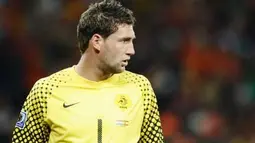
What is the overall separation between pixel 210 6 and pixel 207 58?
1.13 metres

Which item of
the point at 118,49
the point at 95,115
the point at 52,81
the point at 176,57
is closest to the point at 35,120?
the point at 52,81

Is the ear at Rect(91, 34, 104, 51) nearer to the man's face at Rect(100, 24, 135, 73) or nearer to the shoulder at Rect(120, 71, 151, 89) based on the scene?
the man's face at Rect(100, 24, 135, 73)

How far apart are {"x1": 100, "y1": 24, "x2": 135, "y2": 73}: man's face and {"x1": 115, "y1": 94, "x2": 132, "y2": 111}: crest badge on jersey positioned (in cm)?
17

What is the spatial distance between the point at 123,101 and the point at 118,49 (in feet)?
1.08

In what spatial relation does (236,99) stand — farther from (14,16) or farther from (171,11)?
(14,16)

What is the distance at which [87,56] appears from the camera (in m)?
5.41

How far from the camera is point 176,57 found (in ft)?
35.1

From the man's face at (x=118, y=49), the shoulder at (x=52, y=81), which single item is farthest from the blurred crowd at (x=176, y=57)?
the man's face at (x=118, y=49)

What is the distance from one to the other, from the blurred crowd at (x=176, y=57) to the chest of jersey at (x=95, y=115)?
13.5 ft

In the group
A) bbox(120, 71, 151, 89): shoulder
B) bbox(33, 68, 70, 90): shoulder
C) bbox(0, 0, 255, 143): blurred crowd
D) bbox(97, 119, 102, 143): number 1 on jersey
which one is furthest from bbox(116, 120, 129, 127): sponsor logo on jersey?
bbox(0, 0, 255, 143): blurred crowd

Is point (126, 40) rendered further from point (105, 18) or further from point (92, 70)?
point (92, 70)

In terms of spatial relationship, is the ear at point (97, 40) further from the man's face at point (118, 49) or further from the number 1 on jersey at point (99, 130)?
the number 1 on jersey at point (99, 130)

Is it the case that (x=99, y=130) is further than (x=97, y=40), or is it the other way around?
(x=97, y=40)

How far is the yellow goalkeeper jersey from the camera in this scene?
5.19 meters
